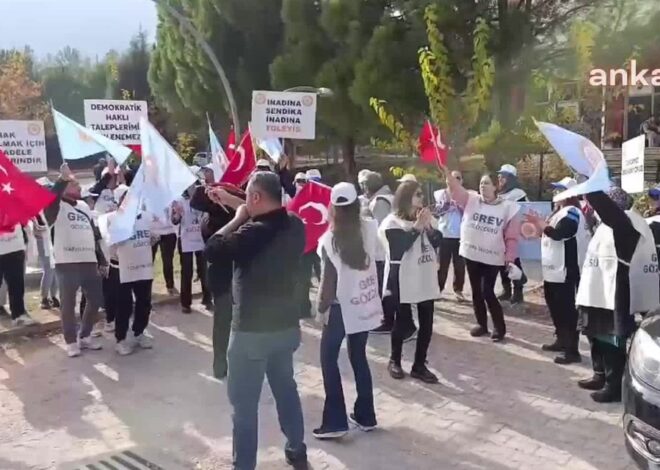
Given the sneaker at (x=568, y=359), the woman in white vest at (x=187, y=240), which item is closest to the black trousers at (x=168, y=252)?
the woman in white vest at (x=187, y=240)

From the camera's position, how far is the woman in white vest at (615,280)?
18.2 feet

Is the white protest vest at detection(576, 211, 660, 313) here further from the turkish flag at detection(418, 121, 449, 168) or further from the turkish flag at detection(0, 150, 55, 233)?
the turkish flag at detection(0, 150, 55, 233)

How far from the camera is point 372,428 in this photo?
554 centimetres

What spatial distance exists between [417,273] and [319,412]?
1.41 metres

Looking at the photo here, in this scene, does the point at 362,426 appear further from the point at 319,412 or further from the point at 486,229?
the point at 486,229

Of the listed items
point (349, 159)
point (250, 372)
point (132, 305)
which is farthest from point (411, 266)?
point (349, 159)

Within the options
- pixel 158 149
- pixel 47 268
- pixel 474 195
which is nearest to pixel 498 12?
pixel 474 195

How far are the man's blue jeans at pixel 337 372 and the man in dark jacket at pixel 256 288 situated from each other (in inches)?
27.2

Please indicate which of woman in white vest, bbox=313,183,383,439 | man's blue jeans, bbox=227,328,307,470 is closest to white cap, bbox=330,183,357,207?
woman in white vest, bbox=313,183,383,439

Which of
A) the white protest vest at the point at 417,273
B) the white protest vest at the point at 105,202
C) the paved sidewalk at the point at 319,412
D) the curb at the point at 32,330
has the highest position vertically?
the white protest vest at the point at 105,202

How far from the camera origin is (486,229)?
25.2 feet

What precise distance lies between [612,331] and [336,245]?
2.25m

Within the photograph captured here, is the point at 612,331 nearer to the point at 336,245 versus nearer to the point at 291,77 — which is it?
the point at 336,245

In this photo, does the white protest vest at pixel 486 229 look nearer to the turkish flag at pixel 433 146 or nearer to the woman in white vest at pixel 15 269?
the turkish flag at pixel 433 146
